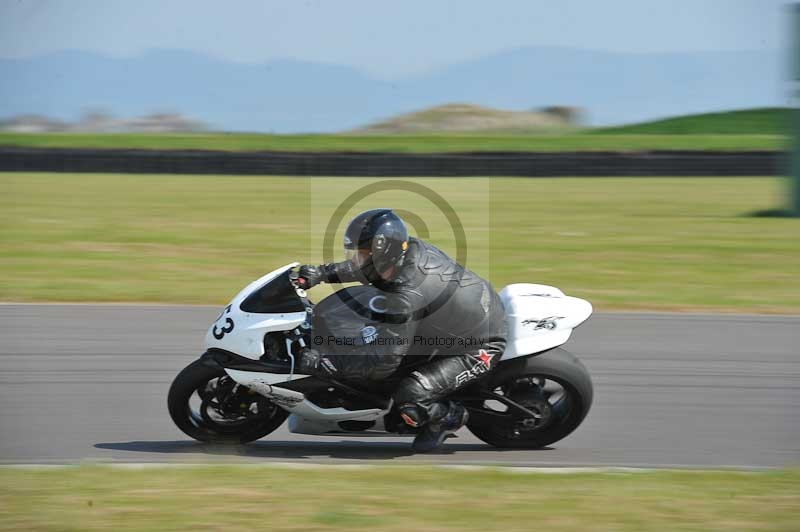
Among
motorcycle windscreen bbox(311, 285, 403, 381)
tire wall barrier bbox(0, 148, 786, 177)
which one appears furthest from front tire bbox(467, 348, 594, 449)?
tire wall barrier bbox(0, 148, 786, 177)

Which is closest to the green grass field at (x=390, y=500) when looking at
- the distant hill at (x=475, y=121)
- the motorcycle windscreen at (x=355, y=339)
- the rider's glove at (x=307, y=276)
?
the motorcycle windscreen at (x=355, y=339)

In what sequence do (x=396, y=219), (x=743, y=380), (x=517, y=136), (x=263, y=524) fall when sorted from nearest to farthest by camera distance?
(x=263, y=524), (x=396, y=219), (x=743, y=380), (x=517, y=136)

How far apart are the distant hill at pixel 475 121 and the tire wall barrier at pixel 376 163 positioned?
13.8 m

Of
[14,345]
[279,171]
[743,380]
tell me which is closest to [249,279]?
[14,345]

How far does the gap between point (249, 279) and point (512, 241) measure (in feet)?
16.9

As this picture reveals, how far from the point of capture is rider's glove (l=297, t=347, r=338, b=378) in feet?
17.8

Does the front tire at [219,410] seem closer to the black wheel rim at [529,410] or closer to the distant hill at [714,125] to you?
the black wheel rim at [529,410]

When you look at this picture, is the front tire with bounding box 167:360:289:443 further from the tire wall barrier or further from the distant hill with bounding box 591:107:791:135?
the distant hill with bounding box 591:107:791:135

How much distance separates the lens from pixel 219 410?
5.65 m

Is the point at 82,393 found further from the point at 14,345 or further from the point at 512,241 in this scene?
the point at 512,241

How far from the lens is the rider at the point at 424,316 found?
536 cm

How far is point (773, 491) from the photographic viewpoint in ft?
15.7

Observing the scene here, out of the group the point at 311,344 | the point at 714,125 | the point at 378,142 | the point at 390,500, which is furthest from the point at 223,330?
the point at 714,125

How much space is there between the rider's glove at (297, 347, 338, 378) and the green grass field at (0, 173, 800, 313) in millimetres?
2999
